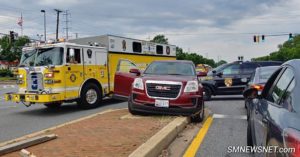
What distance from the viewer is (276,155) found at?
9.32ft

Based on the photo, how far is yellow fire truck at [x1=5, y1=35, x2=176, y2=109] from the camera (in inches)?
481

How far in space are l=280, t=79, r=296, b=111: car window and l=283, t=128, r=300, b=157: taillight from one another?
40 cm

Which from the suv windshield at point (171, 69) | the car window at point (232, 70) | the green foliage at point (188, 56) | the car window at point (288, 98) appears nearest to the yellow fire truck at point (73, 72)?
the suv windshield at point (171, 69)

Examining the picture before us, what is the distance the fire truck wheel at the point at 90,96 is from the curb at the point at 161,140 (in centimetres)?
547

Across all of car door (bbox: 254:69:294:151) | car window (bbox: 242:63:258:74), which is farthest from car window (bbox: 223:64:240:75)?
car door (bbox: 254:69:294:151)

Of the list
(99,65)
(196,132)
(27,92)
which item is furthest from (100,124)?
(99,65)

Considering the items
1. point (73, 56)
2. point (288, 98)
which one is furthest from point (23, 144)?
point (73, 56)

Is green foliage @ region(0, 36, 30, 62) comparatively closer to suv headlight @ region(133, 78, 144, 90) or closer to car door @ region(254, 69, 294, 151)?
suv headlight @ region(133, 78, 144, 90)

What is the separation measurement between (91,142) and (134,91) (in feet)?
11.6

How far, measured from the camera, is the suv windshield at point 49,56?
12.5m

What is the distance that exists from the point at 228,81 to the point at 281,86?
41.2 feet

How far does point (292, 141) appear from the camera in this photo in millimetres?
2465

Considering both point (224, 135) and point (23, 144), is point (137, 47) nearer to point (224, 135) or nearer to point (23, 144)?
point (224, 135)

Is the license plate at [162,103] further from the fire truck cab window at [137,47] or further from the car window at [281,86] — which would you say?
the fire truck cab window at [137,47]
